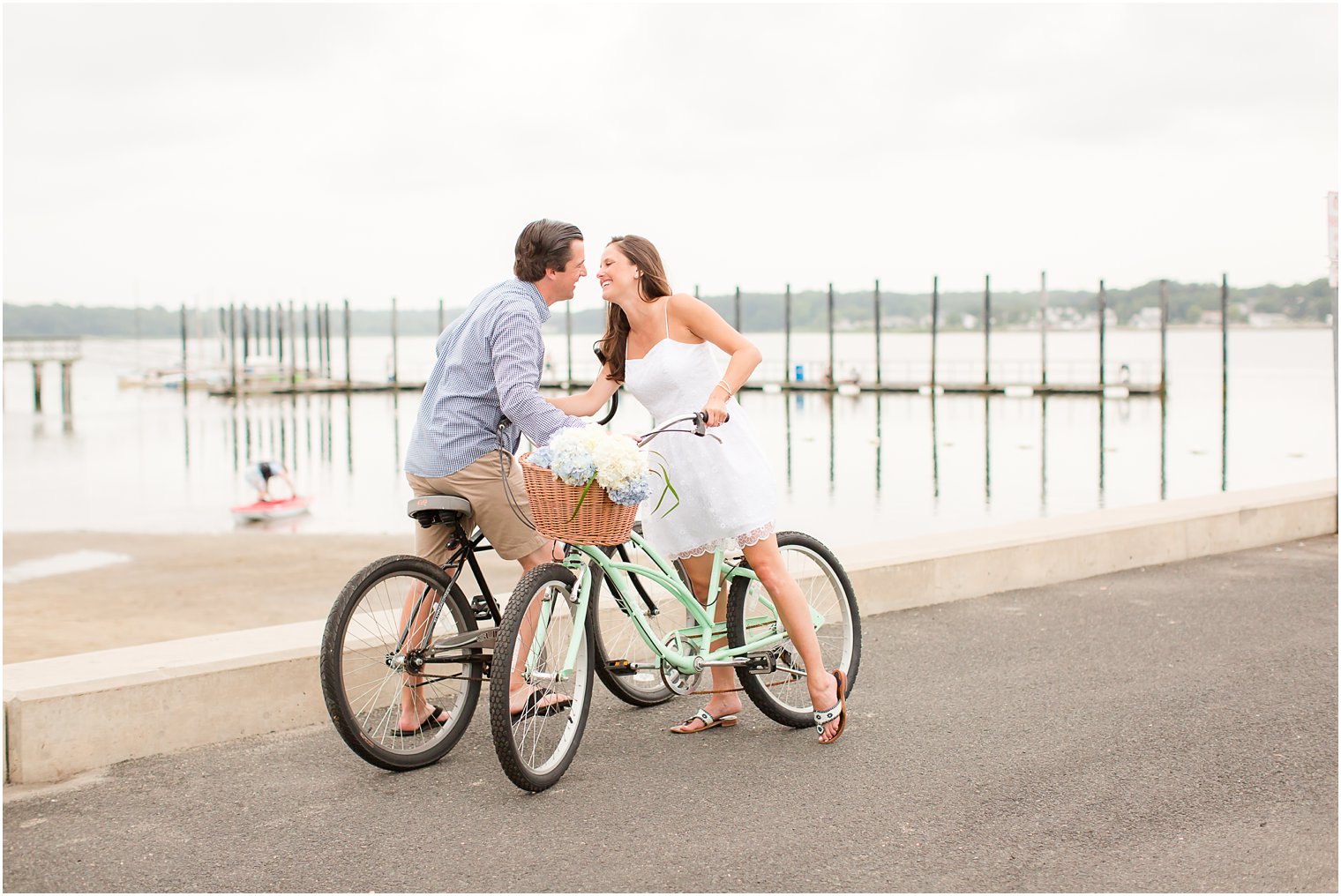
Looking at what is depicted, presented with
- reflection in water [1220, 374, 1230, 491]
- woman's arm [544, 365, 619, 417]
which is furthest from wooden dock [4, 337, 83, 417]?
woman's arm [544, 365, 619, 417]

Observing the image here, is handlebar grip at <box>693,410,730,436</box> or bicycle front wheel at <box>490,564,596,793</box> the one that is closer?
bicycle front wheel at <box>490,564,596,793</box>

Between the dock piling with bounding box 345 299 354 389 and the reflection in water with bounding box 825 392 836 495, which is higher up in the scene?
the dock piling with bounding box 345 299 354 389

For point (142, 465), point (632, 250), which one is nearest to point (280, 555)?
point (632, 250)

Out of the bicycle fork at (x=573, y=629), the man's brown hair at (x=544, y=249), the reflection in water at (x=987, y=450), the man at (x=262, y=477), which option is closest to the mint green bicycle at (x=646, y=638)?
the bicycle fork at (x=573, y=629)

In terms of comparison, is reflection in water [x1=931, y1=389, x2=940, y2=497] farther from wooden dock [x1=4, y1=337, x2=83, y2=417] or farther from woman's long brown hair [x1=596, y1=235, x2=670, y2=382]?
wooden dock [x1=4, y1=337, x2=83, y2=417]

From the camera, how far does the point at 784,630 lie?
4.87 m

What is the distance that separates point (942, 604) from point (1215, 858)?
344 cm

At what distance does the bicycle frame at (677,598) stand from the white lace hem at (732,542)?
35 millimetres

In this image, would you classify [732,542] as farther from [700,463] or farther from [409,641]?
[409,641]

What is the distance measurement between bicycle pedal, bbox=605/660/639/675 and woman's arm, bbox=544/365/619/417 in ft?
2.91

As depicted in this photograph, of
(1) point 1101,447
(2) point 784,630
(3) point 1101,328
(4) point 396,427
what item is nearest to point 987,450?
(1) point 1101,447

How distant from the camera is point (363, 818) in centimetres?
386

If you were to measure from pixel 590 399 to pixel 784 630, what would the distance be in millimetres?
1133

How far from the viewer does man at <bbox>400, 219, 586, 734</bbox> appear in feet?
14.2
